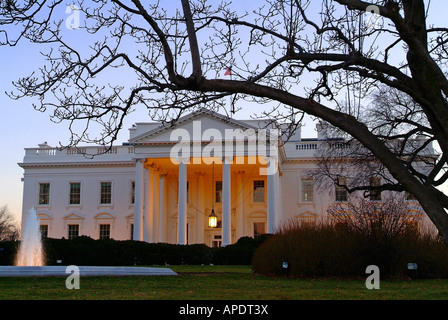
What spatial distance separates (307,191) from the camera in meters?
47.3

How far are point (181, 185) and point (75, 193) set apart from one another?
42.6 feet

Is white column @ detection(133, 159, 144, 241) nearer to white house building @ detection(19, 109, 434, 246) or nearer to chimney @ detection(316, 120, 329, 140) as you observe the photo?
white house building @ detection(19, 109, 434, 246)

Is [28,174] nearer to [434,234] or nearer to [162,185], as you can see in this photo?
[162,185]

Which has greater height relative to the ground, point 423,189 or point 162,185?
point 162,185

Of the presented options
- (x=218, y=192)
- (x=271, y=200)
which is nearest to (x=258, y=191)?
(x=218, y=192)

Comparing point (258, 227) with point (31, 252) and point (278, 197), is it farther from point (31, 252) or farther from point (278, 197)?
point (31, 252)

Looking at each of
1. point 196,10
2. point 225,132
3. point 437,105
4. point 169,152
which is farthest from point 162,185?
point 437,105

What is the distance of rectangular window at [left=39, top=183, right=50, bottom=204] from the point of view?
164ft

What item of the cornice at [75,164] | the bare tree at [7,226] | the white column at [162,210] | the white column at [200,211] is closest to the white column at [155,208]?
the white column at [162,210]

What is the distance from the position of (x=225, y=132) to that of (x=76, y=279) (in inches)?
1074

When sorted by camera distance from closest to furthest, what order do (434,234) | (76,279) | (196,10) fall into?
(196,10)
(76,279)
(434,234)

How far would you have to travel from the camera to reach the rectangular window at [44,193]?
164 ft

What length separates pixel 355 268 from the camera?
1639 cm

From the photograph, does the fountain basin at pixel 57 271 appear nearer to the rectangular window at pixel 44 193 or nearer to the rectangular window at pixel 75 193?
the rectangular window at pixel 75 193
